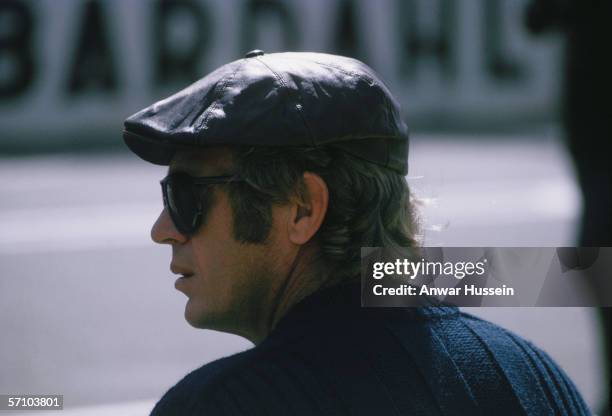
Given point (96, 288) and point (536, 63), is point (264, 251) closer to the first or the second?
point (96, 288)

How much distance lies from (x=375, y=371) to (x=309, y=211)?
34 centimetres

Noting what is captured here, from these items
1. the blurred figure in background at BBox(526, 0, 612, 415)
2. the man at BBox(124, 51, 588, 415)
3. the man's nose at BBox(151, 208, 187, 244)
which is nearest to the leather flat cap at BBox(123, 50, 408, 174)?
the man at BBox(124, 51, 588, 415)

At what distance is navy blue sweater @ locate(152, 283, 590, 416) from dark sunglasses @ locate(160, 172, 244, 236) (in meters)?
0.31

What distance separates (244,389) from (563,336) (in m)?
4.24

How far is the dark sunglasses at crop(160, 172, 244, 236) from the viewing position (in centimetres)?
194

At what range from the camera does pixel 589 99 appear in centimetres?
491

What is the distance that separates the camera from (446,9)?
13.5 metres

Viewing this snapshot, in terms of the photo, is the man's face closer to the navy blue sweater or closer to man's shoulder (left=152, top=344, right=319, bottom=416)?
the navy blue sweater

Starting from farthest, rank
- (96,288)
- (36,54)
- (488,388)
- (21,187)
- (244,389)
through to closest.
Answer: (36,54) < (21,187) < (96,288) < (488,388) < (244,389)

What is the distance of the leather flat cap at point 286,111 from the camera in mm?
1750

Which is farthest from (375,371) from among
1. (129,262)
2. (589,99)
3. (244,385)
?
(129,262)

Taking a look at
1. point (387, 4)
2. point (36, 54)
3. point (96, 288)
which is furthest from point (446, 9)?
point (96, 288)

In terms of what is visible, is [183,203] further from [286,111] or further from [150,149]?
[286,111]

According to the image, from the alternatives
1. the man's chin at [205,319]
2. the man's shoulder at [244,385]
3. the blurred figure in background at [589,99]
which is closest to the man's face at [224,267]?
the man's chin at [205,319]
